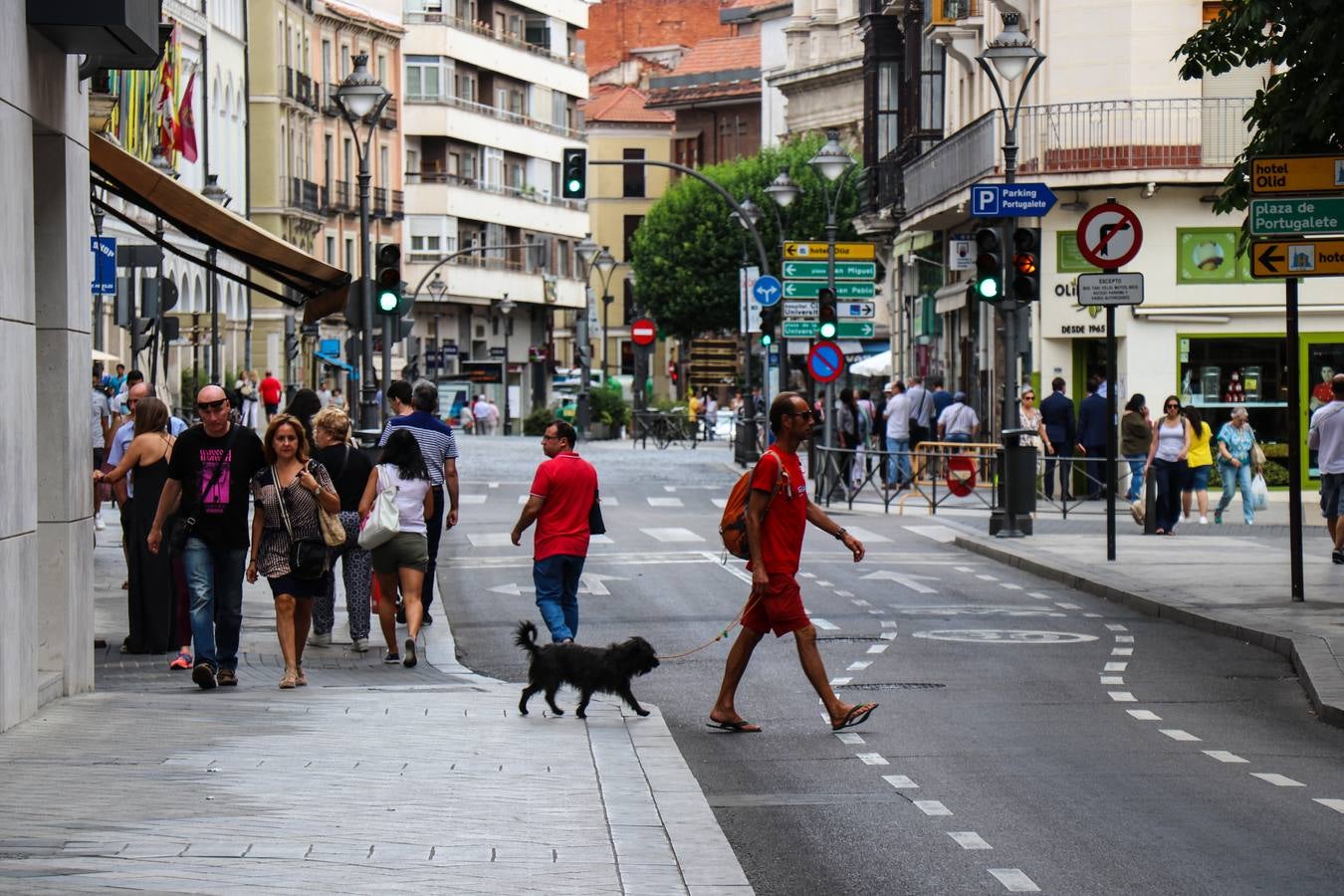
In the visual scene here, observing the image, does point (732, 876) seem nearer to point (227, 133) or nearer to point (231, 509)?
point (231, 509)

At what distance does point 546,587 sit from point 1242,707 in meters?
4.25

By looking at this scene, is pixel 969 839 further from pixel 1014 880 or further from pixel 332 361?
pixel 332 361

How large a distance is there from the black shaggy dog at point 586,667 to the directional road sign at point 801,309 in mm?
28527

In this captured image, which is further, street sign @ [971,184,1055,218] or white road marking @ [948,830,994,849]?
street sign @ [971,184,1055,218]

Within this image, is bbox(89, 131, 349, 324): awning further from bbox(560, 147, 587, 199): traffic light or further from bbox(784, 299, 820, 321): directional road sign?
bbox(784, 299, 820, 321): directional road sign

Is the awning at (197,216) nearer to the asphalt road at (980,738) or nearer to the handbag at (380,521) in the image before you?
the handbag at (380,521)

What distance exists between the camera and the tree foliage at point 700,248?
97.6 m

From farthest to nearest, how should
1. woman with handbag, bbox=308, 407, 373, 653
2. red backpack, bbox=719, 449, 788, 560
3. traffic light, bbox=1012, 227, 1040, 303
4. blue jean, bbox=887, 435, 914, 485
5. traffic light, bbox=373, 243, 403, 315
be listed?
1. blue jean, bbox=887, 435, 914, 485
2. traffic light, bbox=1012, 227, 1040, 303
3. traffic light, bbox=373, 243, 403, 315
4. woman with handbag, bbox=308, 407, 373, 653
5. red backpack, bbox=719, 449, 788, 560

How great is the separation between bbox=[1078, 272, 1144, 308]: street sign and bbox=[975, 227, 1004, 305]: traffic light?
4.40 meters

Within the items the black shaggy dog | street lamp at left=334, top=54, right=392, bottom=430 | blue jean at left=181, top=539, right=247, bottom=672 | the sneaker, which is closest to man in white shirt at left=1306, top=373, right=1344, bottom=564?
street lamp at left=334, top=54, right=392, bottom=430

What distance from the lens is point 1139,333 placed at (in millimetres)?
40344

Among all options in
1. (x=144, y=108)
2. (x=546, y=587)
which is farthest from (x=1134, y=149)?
(x=546, y=587)

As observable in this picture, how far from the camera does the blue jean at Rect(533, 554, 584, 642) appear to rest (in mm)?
15445

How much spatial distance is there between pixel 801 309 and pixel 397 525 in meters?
25.5
